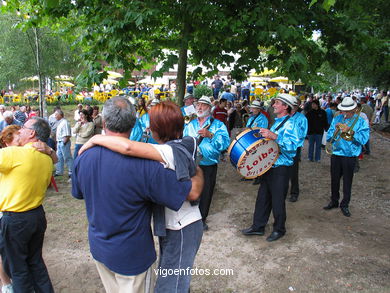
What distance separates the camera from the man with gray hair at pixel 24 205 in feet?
9.72

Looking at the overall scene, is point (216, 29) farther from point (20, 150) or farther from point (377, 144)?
point (377, 144)

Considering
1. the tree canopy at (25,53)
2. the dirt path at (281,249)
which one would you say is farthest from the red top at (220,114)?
the tree canopy at (25,53)

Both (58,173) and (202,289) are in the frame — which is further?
(58,173)

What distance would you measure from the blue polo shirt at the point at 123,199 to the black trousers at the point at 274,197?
9.42ft

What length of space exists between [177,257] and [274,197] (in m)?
2.76

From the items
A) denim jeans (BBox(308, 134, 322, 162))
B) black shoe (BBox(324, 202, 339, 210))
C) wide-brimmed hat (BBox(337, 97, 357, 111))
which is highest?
wide-brimmed hat (BBox(337, 97, 357, 111))

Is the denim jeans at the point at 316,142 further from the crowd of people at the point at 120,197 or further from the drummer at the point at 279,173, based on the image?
the crowd of people at the point at 120,197

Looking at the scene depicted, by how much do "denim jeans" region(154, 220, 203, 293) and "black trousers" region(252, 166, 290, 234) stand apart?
2602 millimetres

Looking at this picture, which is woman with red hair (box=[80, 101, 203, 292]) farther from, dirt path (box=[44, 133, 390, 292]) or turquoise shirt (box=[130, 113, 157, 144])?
turquoise shirt (box=[130, 113, 157, 144])

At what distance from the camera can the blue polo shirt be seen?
2006 mm

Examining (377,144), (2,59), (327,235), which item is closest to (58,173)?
(327,235)

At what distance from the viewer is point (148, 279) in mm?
2291

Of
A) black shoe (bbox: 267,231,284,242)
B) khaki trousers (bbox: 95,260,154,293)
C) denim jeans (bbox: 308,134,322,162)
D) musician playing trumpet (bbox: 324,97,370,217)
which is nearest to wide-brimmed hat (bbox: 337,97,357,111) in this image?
musician playing trumpet (bbox: 324,97,370,217)

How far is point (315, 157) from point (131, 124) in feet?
30.0
